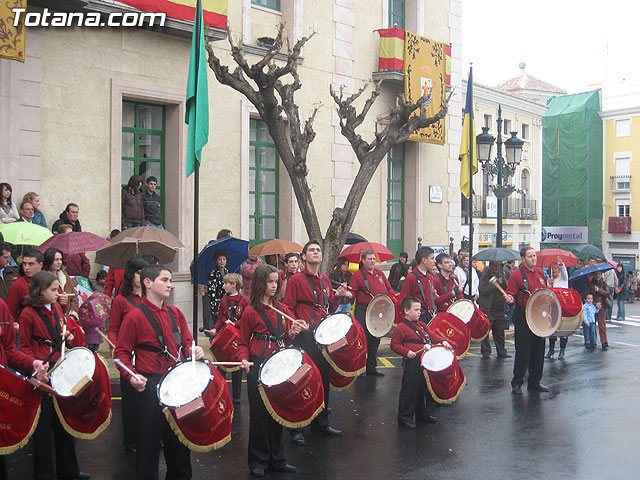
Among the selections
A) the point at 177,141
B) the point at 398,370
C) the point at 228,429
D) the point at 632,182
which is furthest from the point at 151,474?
the point at 632,182

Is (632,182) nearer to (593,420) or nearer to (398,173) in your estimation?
(398,173)

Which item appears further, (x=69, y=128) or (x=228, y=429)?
(x=69, y=128)

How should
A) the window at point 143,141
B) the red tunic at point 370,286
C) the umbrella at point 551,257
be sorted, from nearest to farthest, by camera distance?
A: the red tunic at point 370,286 < the window at point 143,141 < the umbrella at point 551,257

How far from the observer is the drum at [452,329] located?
9117 mm

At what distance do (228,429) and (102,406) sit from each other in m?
1.17

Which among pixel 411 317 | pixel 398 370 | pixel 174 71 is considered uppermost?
pixel 174 71

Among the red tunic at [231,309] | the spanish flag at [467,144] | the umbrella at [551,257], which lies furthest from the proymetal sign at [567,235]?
the red tunic at [231,309]

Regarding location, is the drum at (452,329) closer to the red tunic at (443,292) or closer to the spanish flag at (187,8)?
the red tunic at (443,292)

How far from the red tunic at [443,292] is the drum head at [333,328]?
253cm

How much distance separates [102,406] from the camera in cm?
619

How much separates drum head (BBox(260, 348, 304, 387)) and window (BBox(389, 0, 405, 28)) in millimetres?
15131

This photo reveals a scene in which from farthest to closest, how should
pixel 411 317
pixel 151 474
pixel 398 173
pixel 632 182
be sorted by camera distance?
1. pixel 632 182
2. pixel 398 173
3. pixel 411 317
4. pixel 151 474

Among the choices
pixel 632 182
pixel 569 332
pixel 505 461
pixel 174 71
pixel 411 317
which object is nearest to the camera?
pixel 505 461

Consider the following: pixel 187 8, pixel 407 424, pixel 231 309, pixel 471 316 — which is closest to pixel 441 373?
pixel 407 424
